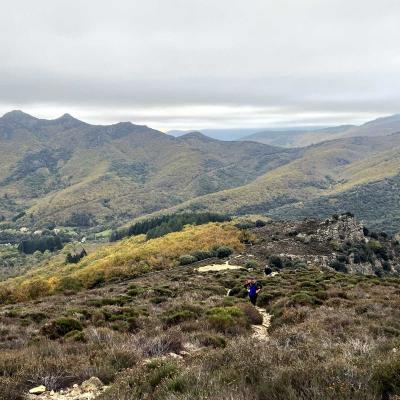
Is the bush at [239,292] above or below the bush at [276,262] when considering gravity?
above

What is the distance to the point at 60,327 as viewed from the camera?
1502 centimetres

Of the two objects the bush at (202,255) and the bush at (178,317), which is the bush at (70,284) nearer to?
the bush at (202,255)

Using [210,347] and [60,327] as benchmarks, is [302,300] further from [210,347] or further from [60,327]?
[60,327]

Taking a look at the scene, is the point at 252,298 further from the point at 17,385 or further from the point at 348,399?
the point at 348,399

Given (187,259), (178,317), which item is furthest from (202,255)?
(178,317)

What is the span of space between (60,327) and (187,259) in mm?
41281

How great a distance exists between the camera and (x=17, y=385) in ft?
26.7

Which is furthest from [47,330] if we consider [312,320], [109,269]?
[109,269]

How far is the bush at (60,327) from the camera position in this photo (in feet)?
47.2

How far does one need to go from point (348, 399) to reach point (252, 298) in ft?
58.2

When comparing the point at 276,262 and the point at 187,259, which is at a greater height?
the point at 276,262

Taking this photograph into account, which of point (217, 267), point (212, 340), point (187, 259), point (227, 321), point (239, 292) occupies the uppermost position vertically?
point (212, 340)

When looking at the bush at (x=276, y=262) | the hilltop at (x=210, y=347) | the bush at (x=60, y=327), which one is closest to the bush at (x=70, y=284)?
the hilltop at (x=210, y=347)

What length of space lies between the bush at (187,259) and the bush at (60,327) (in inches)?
1587
